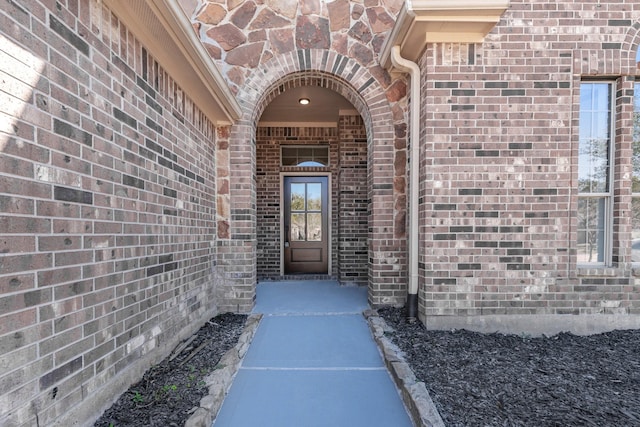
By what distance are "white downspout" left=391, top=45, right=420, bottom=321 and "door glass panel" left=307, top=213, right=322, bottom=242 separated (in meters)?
2.96

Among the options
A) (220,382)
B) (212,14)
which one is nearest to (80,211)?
(220,382)

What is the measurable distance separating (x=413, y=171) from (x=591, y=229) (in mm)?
2131

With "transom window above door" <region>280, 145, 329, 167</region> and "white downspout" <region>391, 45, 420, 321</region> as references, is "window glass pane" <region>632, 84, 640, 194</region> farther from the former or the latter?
"transom window above door" <region>280, 145, 329, 167</region>

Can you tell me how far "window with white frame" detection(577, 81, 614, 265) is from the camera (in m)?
3.30

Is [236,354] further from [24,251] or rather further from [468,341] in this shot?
[468,341]

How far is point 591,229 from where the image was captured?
11.0ft

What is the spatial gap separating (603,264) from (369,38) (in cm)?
384

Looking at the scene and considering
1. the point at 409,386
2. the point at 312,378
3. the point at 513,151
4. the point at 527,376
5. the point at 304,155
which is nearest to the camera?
the point at 409,386

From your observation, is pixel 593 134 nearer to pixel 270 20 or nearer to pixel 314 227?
pixel 270 20

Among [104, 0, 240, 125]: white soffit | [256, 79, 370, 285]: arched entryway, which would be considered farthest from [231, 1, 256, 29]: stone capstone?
[256, 79, 370, 285]: arched entryway

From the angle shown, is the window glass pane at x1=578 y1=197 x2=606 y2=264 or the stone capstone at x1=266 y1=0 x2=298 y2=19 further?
the stone capstone at x1=266 y1=0 x2=298 y2=19

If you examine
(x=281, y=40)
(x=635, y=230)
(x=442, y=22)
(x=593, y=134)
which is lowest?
(x=635, y=230)

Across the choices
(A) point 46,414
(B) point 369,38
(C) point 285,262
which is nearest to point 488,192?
(B) point 369,38

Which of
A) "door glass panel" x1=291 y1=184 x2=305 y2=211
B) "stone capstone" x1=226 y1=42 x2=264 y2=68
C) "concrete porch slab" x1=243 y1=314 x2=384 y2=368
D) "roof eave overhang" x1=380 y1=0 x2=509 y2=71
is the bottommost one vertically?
"concrete porch slab" x1=243 y1=314 x2=384 y2=368
